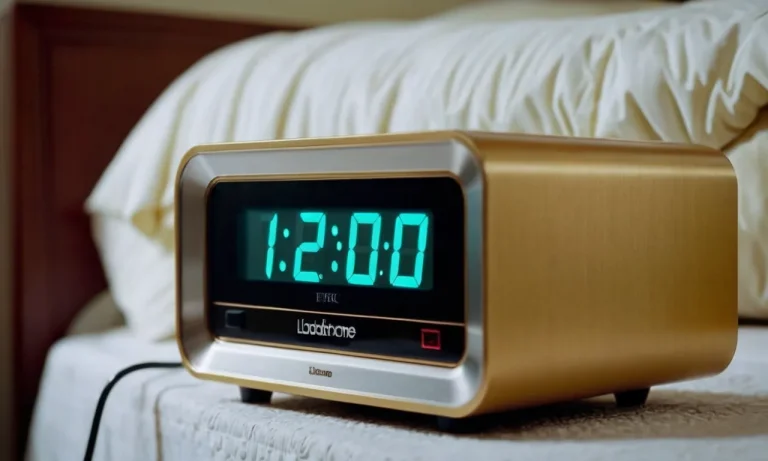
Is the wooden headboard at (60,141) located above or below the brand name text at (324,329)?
below

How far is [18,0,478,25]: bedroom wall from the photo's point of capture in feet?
5.50

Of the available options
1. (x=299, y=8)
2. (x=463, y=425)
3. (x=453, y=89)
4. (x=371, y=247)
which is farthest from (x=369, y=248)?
(x=299, y=8)

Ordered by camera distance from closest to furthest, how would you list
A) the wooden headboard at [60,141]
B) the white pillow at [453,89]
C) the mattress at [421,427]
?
the mattress at [421,427] < the white pillow at [453,89] < the wooden headboard at [60,141]

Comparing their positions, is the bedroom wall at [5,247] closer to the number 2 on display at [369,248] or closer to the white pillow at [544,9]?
the white pillow at [544,9]

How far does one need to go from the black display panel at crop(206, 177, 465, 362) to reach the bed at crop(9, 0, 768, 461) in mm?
51

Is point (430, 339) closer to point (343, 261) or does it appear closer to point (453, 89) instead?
point (343, 261)

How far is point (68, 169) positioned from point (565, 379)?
998 mm

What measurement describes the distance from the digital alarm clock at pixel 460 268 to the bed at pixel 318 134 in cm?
3

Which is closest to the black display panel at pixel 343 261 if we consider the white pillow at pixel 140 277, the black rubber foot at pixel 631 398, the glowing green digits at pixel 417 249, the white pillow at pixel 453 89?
the glowing green digits at pixel 417 249

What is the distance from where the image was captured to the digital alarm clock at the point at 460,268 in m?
0.52

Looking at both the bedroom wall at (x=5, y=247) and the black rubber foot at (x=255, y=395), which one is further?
the bedroom wall at (x=5, y=247)

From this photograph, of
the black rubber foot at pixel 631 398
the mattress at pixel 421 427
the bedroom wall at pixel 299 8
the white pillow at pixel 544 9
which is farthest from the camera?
the bedroom wall at pixel 299 8

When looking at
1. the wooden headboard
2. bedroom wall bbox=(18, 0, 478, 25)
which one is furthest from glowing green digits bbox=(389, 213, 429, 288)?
bedroom wall bbox=(18, 0, 478, 25)

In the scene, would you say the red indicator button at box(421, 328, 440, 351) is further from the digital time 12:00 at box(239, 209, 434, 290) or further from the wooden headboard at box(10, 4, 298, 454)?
the wooden headboard at box(10, 4, 298, 454)
